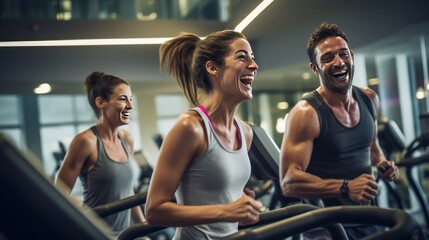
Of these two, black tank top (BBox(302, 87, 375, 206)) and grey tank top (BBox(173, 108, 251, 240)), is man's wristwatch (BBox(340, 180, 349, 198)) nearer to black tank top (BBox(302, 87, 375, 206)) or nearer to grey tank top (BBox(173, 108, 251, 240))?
black tank top (BBox(302, 87, 375, 206))

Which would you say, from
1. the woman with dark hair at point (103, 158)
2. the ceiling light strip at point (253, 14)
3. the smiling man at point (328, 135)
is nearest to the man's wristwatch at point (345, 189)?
the smiling man at point (328, 135)

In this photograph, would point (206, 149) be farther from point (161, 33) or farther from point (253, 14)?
point (161, 33)

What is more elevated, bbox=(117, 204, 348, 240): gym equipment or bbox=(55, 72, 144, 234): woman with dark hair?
bbox=(55, 72, 144, 234): woman with dark hair

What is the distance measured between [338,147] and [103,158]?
1.21m

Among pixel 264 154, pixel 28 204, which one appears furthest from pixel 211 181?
pixel 28 204

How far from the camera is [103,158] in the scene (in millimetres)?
2396

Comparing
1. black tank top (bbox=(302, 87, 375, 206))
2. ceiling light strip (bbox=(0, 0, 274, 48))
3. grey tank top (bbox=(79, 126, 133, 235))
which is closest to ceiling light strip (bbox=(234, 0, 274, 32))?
ceiling light strip (bbox=(0, 0, 274, 48))

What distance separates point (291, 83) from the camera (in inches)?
279

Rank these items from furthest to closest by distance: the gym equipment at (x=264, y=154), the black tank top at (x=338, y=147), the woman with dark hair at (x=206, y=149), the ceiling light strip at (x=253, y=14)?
the gym equipment at (x=264, y=154)
the ceiling light strip at (x=253, y=14)
the black tank top at (x=338, y=147)
the woman with dark hair at (x=206, y=149)

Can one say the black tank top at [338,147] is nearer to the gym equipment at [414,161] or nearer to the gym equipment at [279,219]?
the gym equipment at [279,219]

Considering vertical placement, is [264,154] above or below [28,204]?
below

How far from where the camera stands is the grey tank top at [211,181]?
1.44 meters

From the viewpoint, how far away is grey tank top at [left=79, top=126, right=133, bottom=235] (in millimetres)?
2363

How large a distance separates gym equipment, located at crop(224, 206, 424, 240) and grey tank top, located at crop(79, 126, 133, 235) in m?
1.42
